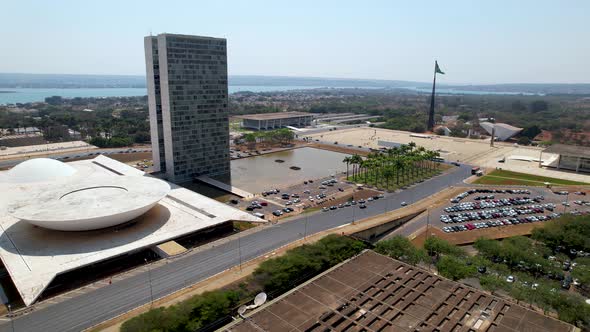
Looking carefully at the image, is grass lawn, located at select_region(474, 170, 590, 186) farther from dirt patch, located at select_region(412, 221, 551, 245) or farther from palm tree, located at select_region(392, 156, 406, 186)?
dirt patch, located at select_region(412, 221, 551, 245)

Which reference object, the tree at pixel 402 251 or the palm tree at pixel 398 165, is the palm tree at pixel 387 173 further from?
the tree at pixel 402 251

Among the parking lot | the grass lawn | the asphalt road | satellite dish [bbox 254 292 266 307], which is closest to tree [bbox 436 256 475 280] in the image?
the parking lot

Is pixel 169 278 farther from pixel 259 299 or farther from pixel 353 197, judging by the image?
pixel 353 197

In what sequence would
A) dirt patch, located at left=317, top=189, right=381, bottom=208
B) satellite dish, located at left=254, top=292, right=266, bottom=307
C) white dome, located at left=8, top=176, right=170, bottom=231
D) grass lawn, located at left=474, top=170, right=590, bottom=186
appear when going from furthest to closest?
1. grass lawn, located at left=474, top=170, right=590, bottom=186
2. dirt patch, located at left=317, top=189, right=381, bottom=208
3. white dome, located at left=8, top=176, right=170, bottom=231
4. satellite dish, located at left=254, top=292, right=266, bottom=307

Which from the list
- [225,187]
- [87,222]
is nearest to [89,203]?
[87,222]

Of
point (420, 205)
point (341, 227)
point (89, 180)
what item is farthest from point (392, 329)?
point (89, 180)
